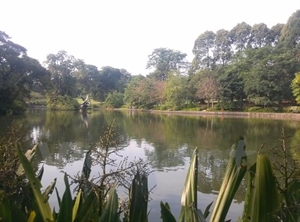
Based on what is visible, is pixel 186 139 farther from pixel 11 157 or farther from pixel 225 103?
pixel 225 103

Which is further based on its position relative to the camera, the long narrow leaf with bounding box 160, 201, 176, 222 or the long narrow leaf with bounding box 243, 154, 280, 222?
the long narrow leaf with bounding box 160, 201, 176, 222

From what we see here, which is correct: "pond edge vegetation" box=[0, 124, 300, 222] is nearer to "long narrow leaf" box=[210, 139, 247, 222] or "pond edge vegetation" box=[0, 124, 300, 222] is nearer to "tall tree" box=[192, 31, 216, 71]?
"long narrow leaf" box=[210, 139, 247, 222]

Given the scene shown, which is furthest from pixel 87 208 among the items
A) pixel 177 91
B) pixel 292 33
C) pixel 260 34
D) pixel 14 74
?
pixel 260 34

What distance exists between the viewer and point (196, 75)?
30.7 meters

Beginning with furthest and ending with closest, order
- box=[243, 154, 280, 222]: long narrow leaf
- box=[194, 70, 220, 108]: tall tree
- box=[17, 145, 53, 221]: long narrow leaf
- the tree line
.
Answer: box=[194, 70, 220, 108]: tall tree < the tree line < box=[17, 145, 53, 221]: long narrow leaf < box=[243, 154, 280, 222]: long narrow leaf

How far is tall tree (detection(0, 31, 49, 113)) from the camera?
65.4ft

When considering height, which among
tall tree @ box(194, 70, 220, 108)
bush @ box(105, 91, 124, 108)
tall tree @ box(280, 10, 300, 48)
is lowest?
bush @ box(105, 91, 124, 108)

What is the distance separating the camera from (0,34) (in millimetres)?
21234

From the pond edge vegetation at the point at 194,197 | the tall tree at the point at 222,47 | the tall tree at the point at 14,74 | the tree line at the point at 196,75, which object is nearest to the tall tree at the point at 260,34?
the tree line at the point at 196,75

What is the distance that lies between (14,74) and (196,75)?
56.0ft

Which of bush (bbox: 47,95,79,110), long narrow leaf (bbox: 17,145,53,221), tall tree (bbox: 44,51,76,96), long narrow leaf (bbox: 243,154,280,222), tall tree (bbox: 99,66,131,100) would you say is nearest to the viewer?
long narrow leaf (bbox: 243,154,280,222)

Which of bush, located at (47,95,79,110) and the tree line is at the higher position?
the tree line

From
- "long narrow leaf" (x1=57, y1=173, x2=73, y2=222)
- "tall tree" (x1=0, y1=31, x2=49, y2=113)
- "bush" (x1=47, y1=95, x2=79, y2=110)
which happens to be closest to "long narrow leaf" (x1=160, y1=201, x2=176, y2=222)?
"long narrow leaf" (x1=57, y1=173, x2=73, y2=222)

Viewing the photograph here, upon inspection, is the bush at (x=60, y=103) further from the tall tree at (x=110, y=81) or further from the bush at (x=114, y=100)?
the tall tree at (x=110, y=81)
